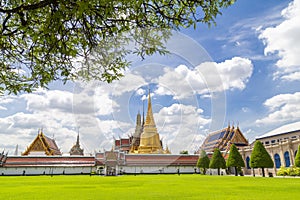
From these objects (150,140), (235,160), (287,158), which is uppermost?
(150,140)

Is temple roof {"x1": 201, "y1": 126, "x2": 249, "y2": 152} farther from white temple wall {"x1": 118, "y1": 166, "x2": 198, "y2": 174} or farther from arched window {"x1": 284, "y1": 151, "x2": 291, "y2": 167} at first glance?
arched window {"x1": 284, "y1": 151, "x2": 291, "y2": 167}

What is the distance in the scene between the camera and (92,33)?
486cm

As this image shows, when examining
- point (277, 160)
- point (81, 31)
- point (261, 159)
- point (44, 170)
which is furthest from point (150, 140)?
point (81, 31)

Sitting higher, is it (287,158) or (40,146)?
(40,146)

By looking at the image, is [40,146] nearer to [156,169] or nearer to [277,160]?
[156,169]

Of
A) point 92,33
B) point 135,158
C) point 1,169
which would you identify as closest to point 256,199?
point 92,33

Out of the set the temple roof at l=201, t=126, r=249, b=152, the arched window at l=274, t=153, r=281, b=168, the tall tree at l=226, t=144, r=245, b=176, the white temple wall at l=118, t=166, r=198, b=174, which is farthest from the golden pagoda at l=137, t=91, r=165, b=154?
the arched window at l=274, t=153, r=281, b=168

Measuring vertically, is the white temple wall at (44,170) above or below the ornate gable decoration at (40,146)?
below

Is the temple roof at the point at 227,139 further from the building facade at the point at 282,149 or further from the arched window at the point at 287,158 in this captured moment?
the arched window at the point at 287,158

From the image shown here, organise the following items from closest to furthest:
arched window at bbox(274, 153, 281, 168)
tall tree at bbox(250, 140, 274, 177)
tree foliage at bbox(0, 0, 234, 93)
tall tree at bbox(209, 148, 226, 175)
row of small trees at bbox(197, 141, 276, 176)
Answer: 1. tree foliage at bbox(0, 0, 234, 93)
2. tall tree at bbox(250, 140, 274, 177)
3. row of small trees at bbox(197, 141, 276, 176)
4. arched window at bbox(274, 153, 281, 168)
5. tall tree at bbox(209, 148, 226, 175)

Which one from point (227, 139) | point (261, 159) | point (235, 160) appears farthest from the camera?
point (227, 139)

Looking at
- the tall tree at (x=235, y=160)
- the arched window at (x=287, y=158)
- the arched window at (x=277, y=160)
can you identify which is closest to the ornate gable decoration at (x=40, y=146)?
the tall tree at (x=235, y=160)

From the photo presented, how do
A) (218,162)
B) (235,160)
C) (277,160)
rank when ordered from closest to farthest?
(235,160), (277,160), (218,162)

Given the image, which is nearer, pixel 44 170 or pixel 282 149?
pixel 282 149
